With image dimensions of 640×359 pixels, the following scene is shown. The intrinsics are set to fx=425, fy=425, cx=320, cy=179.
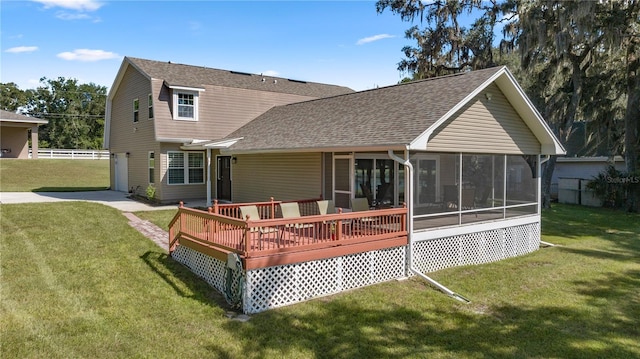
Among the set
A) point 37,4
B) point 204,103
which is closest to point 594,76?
point 204,103

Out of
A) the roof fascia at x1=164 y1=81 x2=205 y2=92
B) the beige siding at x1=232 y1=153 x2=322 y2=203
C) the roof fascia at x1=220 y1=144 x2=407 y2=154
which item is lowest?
the beige siding at x1=232 y1=153 x2=322 y2=203

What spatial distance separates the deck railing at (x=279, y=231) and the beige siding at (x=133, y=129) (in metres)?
10.7

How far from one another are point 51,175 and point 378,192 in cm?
2641

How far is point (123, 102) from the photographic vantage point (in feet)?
72.8

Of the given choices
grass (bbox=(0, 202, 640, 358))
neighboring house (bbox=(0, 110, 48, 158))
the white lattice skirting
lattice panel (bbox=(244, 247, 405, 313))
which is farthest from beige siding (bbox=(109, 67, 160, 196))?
lattice panel (bbox=(244, 247, 405, 313))

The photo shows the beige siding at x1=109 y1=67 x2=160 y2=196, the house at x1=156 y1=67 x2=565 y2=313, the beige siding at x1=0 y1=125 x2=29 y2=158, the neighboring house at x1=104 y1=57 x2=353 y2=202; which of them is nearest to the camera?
the house at x1=156 y1=67 x2=565 y2=313

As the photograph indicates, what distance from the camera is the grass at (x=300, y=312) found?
586 centimetres

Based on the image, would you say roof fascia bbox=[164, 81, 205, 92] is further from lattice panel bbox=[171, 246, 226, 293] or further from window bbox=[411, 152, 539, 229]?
window bbox=[411, 152, 539, 229]

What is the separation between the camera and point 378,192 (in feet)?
37.6

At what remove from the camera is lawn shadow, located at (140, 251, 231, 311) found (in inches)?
299

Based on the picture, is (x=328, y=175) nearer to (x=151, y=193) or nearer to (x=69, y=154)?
(x=151, y=193)

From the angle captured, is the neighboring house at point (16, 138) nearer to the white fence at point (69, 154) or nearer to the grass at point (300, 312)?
the white fence at point (69, 154)

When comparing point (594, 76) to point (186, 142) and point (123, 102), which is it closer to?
point (186, 142)

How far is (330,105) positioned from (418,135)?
684 cm
